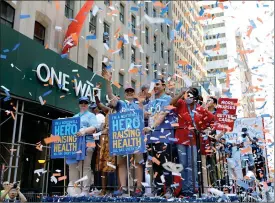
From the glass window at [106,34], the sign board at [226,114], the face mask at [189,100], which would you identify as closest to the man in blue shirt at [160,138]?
the face mask at [189,100]

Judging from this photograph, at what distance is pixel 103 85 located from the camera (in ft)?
51.8

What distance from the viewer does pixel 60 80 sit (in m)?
12.4

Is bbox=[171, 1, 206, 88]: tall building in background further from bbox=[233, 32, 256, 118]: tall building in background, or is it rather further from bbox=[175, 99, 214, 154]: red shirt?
bbox=[175, 99, 214, 154]: red shirt

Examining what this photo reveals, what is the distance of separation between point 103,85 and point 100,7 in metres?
4.09

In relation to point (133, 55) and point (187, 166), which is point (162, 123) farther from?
point (133, 55)

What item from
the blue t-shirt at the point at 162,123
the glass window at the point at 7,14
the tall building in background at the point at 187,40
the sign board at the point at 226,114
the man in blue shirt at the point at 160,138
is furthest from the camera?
the tall building in background at the point at 187,40

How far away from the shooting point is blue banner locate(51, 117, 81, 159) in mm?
5518

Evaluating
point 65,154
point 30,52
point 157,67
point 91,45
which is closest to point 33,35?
point 30,52

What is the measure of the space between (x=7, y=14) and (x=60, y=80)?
2832 millimetres

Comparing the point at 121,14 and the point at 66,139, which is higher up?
the point at 121,14

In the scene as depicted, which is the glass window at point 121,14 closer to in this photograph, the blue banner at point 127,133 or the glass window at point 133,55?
the glass window at point 133,55

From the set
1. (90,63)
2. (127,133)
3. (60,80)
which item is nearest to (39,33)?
(60,80)

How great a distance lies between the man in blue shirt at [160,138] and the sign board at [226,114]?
1.50m

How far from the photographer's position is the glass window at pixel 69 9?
570 inches
